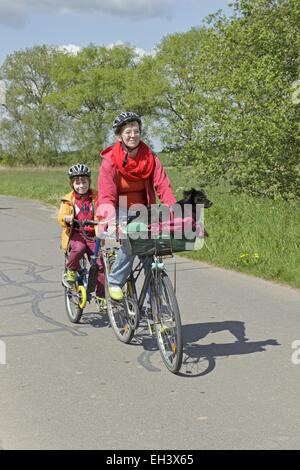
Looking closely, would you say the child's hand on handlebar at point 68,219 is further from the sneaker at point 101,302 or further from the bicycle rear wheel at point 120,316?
the sneaker at point 101,302

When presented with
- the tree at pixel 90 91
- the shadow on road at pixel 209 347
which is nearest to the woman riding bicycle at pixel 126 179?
the shadow on road at pixel 209 347

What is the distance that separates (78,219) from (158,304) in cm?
173

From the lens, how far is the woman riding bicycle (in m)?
5.42

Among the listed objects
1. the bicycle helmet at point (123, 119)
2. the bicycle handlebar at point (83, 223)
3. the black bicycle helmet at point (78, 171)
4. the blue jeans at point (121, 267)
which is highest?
the bicycle helmet at point (123, 119)

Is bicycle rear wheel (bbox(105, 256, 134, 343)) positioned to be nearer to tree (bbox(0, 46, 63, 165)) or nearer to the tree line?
the tree line

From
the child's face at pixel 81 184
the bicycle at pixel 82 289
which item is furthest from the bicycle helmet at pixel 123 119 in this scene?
the child's face at pixel 81 184

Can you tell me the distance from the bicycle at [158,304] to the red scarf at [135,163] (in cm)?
69

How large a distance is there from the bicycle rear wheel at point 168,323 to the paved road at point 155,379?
14 centimetres

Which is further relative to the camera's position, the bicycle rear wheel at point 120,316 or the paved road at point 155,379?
the bicycle rear wheel at point 120,316

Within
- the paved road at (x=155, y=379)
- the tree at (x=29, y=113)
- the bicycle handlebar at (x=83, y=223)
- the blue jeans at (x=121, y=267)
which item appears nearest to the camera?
the paved road at (x=155, y=379)

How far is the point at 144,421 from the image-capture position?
4074 mm

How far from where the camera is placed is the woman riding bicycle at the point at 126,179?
5422 millimetres

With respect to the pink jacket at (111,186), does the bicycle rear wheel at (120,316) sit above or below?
below

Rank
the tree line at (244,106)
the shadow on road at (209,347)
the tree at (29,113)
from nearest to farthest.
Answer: the shadow on road at (209,347) → the tree line at (244,106) → the tree at (29,113)
